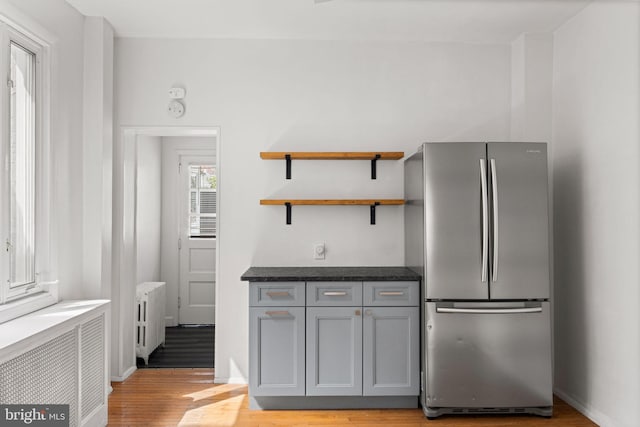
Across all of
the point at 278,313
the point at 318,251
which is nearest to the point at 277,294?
the point at 278,313

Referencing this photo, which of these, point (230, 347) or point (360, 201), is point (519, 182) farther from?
point (230, 347)

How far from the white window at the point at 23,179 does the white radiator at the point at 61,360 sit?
0.55 feet

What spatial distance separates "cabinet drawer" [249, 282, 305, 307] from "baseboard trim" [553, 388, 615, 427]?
2.03 meters

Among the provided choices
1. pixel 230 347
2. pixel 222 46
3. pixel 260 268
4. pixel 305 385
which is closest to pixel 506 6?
pixel 222 46

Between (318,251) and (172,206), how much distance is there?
7.95 ft

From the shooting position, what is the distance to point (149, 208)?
5.01 m

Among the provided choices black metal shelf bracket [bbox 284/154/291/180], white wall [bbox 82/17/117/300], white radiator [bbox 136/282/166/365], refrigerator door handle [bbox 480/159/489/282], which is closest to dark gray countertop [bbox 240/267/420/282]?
refrigerator door handle [bbox 480/159/489/282]

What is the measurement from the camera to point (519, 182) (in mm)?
3021

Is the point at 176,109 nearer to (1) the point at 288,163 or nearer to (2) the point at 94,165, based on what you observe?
(2) the point at 94,165

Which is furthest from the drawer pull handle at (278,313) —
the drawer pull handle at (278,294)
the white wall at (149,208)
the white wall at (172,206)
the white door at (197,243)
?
the white wall at (172,206)

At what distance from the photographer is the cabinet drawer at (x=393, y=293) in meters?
3.18

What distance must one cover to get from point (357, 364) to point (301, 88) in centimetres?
213

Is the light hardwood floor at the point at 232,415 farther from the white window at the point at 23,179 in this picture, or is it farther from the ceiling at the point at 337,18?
the ceiling at the point at 337,18

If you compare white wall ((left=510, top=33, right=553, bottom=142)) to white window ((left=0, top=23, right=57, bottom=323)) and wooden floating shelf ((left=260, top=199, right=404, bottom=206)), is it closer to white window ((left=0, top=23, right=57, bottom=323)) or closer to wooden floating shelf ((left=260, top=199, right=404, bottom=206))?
wooden floating shelf ((left=260, top=199, right=404, bottom=206))
